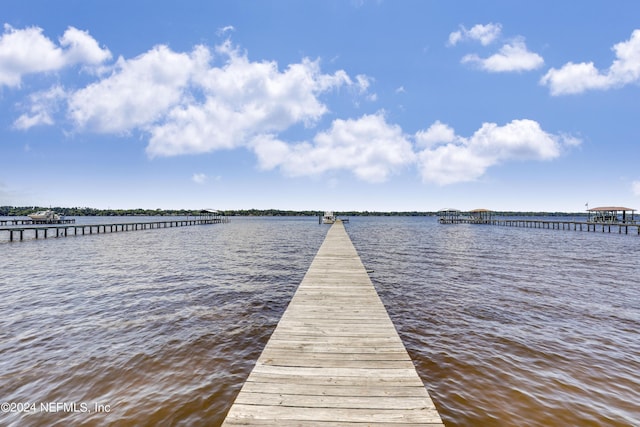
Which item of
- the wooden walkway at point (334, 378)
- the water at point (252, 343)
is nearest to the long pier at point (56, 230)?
the water at point (252, 343)

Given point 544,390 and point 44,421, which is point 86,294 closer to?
point 44,421

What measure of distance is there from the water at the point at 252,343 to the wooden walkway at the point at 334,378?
1.18 meters

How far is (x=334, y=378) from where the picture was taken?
161 inches

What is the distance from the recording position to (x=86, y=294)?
36.3 feet

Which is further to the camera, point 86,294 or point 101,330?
point 86,294

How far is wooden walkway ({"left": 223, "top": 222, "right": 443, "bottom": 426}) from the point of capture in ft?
10.8

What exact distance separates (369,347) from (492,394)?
2.32 m

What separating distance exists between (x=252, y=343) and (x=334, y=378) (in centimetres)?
365

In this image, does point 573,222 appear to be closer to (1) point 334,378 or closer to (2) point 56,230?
(1) point 334,378

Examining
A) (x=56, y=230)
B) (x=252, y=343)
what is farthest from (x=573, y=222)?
(x=56, y=230)

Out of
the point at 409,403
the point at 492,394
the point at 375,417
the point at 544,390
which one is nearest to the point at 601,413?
the point at 544,390

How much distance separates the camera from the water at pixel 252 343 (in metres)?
4.77

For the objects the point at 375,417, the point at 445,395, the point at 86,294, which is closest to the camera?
the point at 375,417

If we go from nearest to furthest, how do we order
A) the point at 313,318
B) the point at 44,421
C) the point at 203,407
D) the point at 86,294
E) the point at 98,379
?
the point at 44,421 < the point at 203,407 < the point at 98,379 < the point at 313,318 < the point at 86,294
